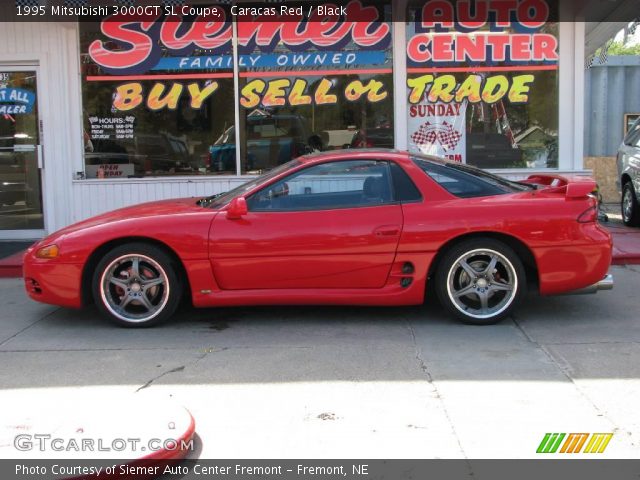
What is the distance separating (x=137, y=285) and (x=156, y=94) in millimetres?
4456

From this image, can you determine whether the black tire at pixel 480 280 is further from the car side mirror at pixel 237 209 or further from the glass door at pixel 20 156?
the glass door at pixel 20 156

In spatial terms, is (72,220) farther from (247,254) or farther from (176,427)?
(176,427)

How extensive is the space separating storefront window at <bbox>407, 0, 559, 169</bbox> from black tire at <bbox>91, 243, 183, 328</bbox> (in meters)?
4.92

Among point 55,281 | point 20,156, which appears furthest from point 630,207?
point 20,156

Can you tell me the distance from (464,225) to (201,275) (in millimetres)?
2173

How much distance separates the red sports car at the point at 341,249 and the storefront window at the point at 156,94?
3.92 metres

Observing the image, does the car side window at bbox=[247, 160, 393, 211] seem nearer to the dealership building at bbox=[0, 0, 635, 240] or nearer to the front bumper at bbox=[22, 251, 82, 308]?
the front bumper at bbox=[22, 251, 82, 308]

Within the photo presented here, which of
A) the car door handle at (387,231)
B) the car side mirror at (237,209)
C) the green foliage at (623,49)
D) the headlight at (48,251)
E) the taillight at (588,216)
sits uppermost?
the green foliage at (623,49)

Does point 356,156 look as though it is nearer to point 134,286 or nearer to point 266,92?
point 134,286

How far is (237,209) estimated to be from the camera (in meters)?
5.65

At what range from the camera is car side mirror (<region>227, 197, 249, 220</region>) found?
564 cm

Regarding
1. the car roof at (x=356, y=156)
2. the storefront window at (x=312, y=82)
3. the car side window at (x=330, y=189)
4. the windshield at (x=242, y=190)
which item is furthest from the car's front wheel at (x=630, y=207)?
the windshield at (x=242, y=190)

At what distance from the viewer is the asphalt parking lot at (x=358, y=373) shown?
3756mm

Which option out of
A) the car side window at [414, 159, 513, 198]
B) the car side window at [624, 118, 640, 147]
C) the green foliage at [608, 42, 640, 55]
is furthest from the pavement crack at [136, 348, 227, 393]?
the green foliage at [608, 42, 640, 55]
